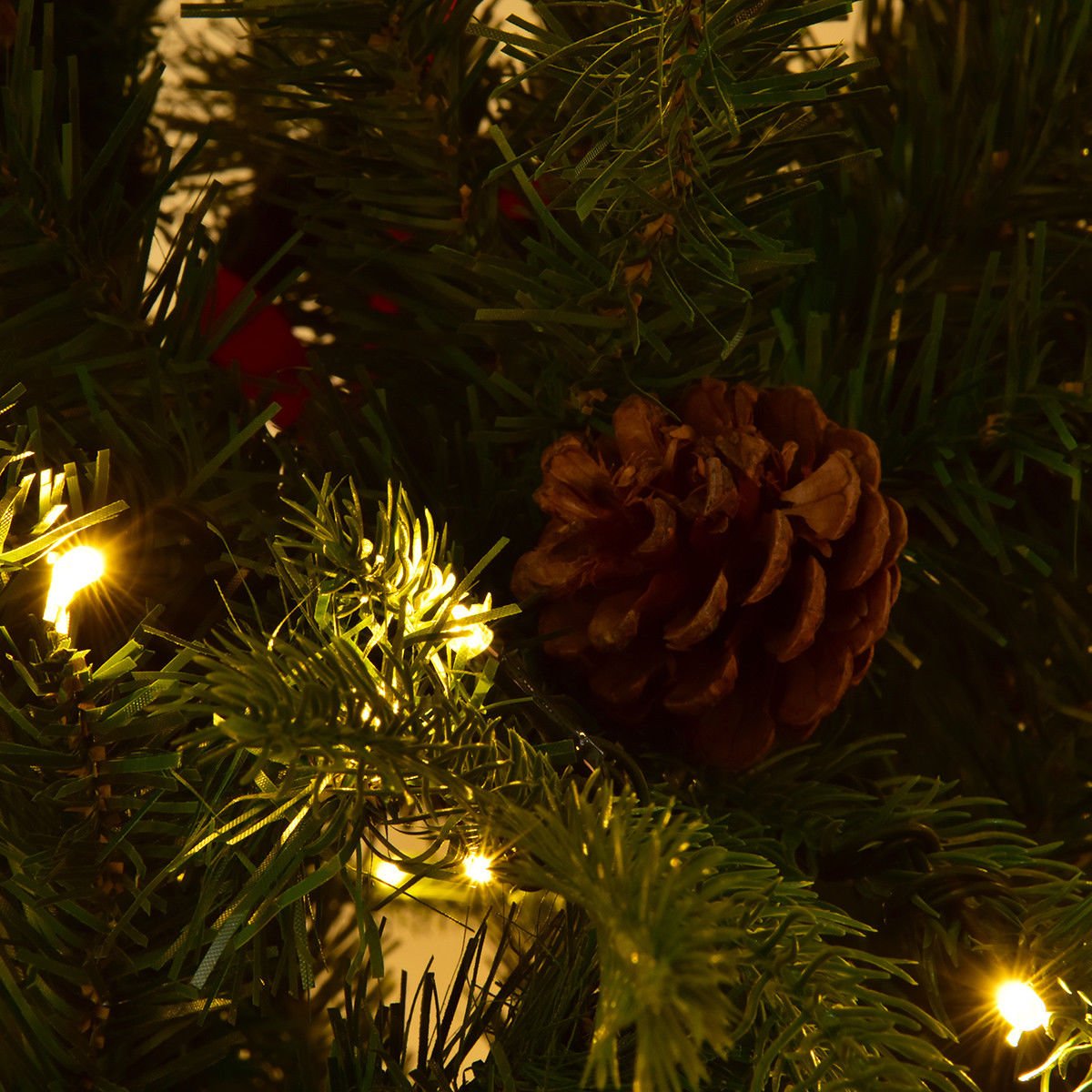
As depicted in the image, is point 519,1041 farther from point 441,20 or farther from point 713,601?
point 441,20

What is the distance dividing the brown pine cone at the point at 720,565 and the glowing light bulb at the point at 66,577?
85 millimetres

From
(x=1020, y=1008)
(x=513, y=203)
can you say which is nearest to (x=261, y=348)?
(x=513, y=203)

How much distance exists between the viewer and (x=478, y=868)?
198 mm

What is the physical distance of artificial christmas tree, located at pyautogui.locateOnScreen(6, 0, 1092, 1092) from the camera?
0.18 meters

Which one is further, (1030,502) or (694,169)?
(1030,502)

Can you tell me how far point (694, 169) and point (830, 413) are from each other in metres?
0.10

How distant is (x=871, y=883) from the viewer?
24 centimetres

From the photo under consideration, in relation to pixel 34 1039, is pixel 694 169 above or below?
above

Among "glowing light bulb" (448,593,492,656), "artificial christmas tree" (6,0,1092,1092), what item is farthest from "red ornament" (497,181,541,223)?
"glowing light bulb" (448,593,492,656)

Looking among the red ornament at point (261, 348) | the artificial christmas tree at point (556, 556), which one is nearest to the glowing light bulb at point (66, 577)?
the artificial christmas tree at point (556, 556)

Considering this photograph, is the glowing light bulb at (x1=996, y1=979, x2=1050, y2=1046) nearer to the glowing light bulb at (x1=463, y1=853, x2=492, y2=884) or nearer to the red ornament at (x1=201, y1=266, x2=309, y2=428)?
the glowing light bulb at (x1=463, y1=853, x2=492, y2=884)

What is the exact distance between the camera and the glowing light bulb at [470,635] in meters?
0.19

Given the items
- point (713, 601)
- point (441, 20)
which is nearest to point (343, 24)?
point (441, 20)

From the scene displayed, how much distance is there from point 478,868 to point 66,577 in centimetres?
8
